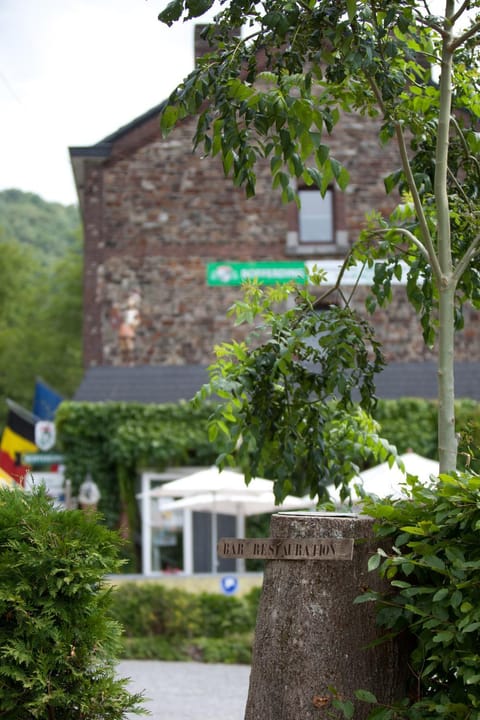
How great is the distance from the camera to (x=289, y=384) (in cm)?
666

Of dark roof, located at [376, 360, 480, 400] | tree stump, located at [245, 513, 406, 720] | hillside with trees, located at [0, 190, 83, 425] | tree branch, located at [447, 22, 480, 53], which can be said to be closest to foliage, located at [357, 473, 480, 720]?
tree stump, located at [245, 513, 406, 720]

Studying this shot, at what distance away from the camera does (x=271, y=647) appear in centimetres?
459

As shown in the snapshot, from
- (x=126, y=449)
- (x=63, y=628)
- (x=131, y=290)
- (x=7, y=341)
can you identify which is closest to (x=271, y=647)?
(x=63, y=628)

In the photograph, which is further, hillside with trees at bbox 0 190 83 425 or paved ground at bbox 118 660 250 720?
hillside with trees at bbox 0 190 83 425

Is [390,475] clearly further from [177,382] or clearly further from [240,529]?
[177,382]

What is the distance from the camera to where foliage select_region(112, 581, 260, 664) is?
1523 cm

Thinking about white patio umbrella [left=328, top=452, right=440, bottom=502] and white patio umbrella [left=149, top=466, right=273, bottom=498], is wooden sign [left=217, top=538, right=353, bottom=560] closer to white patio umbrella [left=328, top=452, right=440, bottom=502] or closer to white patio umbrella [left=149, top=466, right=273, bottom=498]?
white patio umbrella [left=328, top=452, right=440, bottom=502]

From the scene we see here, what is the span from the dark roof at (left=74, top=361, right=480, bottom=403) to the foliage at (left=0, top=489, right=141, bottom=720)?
1754cm

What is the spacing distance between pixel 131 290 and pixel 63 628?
63.0 feet

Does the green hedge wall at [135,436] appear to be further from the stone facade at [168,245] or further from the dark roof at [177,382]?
the stone facade at [168,245]

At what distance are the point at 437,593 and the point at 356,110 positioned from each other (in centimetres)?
272

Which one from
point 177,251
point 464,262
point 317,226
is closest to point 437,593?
point 464,262

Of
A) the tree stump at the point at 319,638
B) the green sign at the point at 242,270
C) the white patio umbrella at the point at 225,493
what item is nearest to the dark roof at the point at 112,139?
the green sign at the point at 242,270

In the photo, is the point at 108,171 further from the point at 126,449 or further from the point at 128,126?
the point at 126,449
